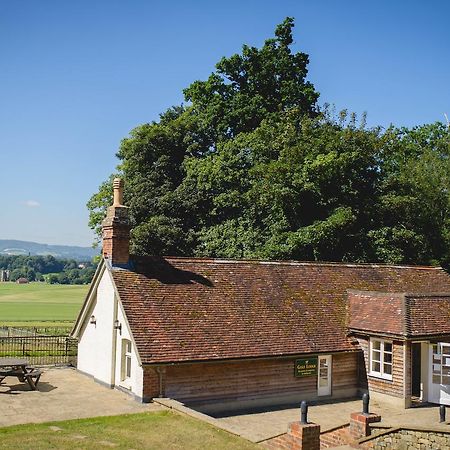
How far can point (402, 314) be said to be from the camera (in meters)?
22.3

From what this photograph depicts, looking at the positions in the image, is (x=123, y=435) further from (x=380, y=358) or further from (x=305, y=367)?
(x=380, y=358)

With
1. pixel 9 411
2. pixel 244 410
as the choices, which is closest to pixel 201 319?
pixel 244 410

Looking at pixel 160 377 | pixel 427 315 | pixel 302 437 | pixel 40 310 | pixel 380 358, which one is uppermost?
pixel 427 315

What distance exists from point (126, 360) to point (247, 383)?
4.43 meters

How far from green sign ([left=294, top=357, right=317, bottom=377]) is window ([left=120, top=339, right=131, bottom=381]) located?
613cm

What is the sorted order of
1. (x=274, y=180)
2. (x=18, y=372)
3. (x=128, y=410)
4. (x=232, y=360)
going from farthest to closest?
(x=274, y=180) < (x=18, y=372) < (x=232, y=360) < (x=128, y=410)

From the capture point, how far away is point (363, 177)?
3794 centimetres

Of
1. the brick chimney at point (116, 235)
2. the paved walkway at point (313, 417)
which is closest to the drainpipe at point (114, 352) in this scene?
the brick chimney at point (116, 235)

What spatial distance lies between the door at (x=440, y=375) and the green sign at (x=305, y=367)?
434cm

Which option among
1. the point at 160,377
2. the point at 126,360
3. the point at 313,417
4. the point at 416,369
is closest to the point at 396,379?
the point at 416,369

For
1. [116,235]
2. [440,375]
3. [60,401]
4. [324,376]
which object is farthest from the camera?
[324,376]

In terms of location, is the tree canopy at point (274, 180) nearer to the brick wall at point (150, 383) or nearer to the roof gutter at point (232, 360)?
the roof gutter at point (232, 360)

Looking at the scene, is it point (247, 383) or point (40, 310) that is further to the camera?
point (40, 310)

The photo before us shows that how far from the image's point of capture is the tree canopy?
36062 millimetres
